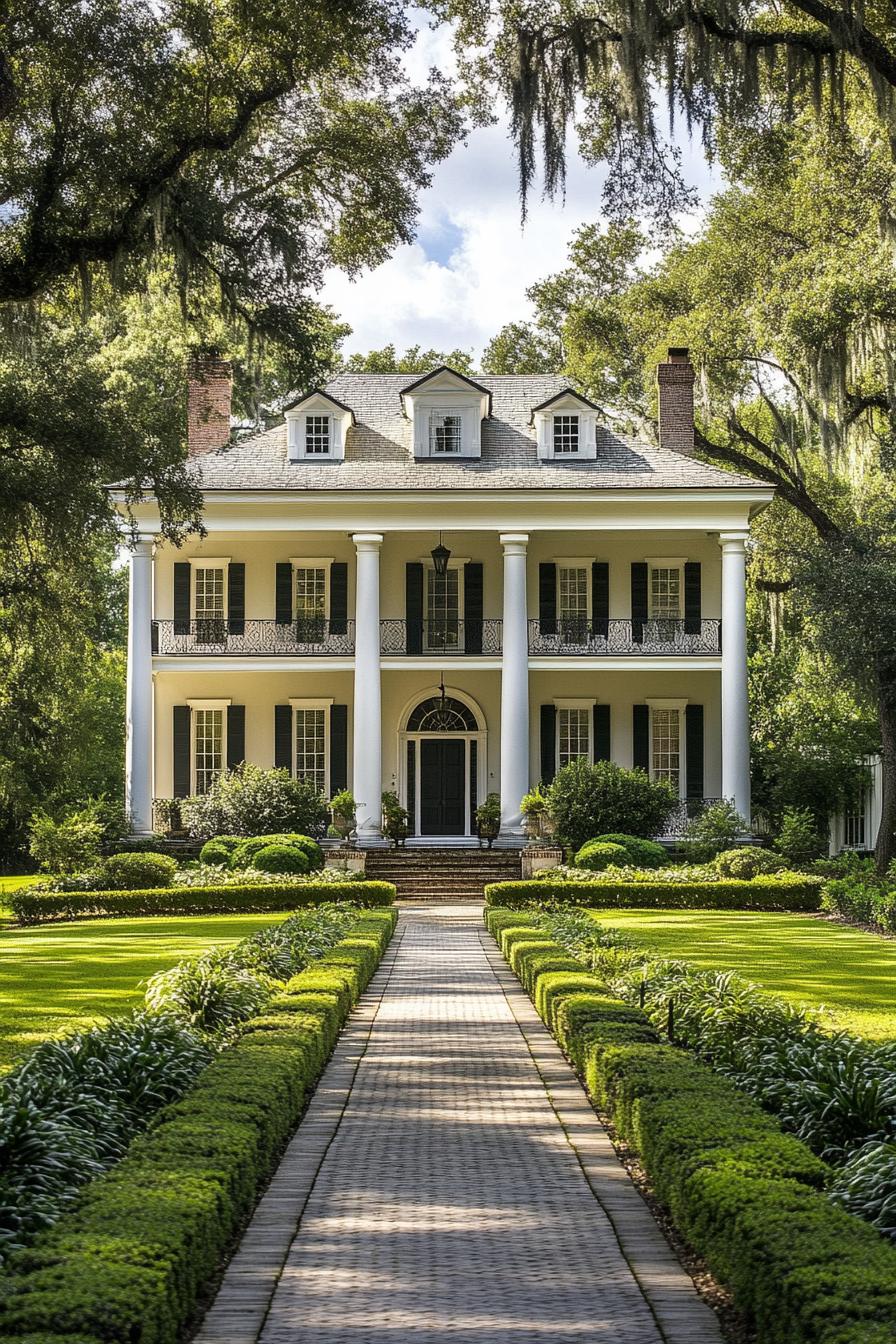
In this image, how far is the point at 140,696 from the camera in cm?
2789

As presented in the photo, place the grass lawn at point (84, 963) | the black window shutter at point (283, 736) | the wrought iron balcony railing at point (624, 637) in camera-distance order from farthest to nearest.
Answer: the black window shutter at point (283, 736) < the wrought iron balcony railing at point (624, 637) < the grass lawn at point (84, 963)

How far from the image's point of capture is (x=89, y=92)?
46.1 ft

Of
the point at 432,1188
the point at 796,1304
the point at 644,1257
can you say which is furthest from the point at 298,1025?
the point at 796,1304

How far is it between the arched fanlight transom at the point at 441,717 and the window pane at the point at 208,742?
3.83 metres

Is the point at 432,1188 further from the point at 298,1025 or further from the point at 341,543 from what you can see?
the point at 341,543

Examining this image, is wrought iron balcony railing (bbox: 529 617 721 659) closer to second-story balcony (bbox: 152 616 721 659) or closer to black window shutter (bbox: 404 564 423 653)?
second-story balcony (bbox: 152 616 721 659)

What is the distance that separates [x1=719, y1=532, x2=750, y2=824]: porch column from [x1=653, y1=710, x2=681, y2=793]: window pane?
111 cm

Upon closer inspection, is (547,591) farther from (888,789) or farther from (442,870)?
(888,789)

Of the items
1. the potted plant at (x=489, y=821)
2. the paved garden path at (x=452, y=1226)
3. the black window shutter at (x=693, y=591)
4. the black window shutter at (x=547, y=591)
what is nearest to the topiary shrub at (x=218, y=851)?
the potted plant at (x=489, y=821)

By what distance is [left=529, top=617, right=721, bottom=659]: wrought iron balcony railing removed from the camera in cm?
2903

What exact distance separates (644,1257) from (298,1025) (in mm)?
3787

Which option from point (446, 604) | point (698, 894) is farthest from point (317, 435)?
point (698, 894)

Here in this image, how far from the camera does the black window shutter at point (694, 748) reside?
29.2 meters

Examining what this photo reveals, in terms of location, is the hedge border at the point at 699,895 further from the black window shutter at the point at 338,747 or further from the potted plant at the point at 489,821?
the black window shutter at the point at 338,747
